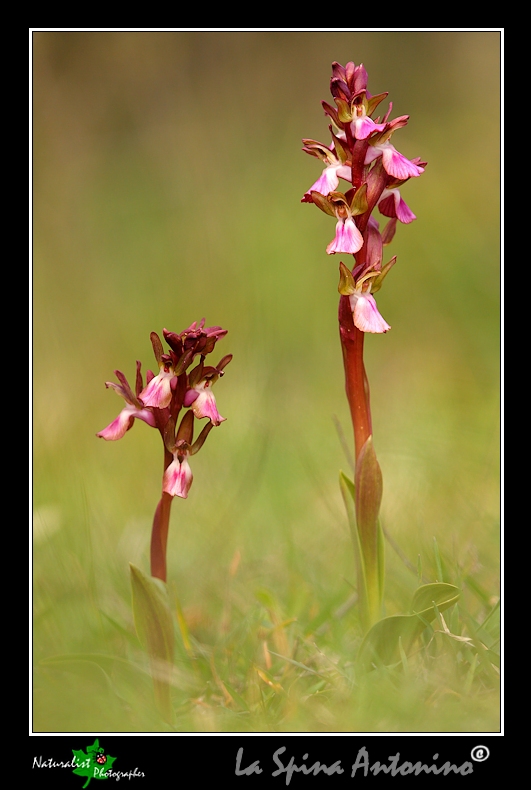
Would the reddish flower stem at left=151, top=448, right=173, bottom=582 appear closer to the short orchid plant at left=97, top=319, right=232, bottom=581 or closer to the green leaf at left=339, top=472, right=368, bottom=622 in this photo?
the short orchid plant at left=97, top=319, right=232, bottom=581

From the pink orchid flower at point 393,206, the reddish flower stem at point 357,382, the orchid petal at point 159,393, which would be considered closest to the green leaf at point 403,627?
the reddish flower stem at point 357,382

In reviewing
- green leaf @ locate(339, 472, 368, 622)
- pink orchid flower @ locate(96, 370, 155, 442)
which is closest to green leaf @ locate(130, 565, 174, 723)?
pink orchid flower @ locate(96, 370, 155, 442)

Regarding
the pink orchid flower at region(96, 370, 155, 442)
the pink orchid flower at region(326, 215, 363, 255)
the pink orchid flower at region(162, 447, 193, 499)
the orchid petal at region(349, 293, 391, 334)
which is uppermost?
the pink orchid flower at region(326, 215, 363, 255)

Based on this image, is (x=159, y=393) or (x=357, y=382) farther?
(x=357, y=382)

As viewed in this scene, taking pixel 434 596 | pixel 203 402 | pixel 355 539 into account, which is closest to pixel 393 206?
pixel 203 402

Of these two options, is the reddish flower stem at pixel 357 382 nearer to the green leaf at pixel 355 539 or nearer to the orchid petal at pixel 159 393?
the green leaf at pixel 355 539

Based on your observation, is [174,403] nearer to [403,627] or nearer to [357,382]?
[357,382]
